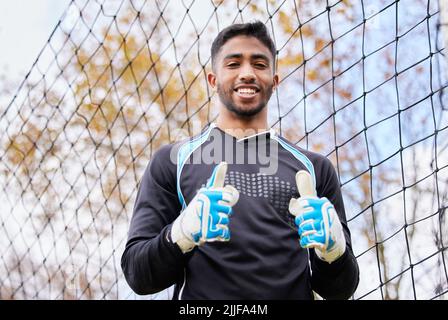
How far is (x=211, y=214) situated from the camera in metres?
1.27

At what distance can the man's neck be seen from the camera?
61.1 inches

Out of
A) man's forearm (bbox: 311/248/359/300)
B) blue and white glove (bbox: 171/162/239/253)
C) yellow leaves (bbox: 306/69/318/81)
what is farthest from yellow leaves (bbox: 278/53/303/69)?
blue and white glove (bbox: 171/162/239/253)

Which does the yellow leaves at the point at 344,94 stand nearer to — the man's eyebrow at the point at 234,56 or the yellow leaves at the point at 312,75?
the yellow leaves at the point at 312,75

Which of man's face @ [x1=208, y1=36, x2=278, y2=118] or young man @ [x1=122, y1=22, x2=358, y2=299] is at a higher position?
man's face @ [x1=208, y1=36, x2=278, y2=118]

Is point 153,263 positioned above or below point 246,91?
below

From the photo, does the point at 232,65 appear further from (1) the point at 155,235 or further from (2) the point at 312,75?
(2) the point at 312,75

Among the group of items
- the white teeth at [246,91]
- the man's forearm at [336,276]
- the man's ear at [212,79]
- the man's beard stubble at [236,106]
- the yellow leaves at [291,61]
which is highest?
the yellow leaves at [291,61]

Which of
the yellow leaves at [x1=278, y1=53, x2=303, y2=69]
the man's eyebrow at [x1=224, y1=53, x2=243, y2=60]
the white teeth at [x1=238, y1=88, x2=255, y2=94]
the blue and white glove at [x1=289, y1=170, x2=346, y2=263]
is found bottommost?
the blue and white glove at [x1=289, y1=170, x2=346, y2=263]

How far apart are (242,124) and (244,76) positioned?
11 centimetres

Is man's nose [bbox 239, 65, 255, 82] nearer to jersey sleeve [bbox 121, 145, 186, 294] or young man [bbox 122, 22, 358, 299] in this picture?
young man [bbox 122, 22, 358, 299]

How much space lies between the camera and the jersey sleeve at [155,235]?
1373 mm

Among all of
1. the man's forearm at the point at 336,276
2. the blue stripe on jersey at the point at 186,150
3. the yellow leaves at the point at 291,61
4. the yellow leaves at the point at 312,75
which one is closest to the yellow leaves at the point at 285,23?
the yellow leaves at the point at 291,61

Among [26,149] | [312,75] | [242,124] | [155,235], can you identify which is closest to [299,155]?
[242,124]

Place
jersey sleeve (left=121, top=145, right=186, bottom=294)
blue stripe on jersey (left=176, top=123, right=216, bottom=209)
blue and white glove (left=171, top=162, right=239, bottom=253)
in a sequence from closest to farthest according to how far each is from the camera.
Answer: blue and white glove (left=171, top=162, right=239, bottom=253), jersey sleeve (left=121, top=145, right=186, bottom=294), blue stripe on jersey (left=176, top=123, right=216, bottom=209)
